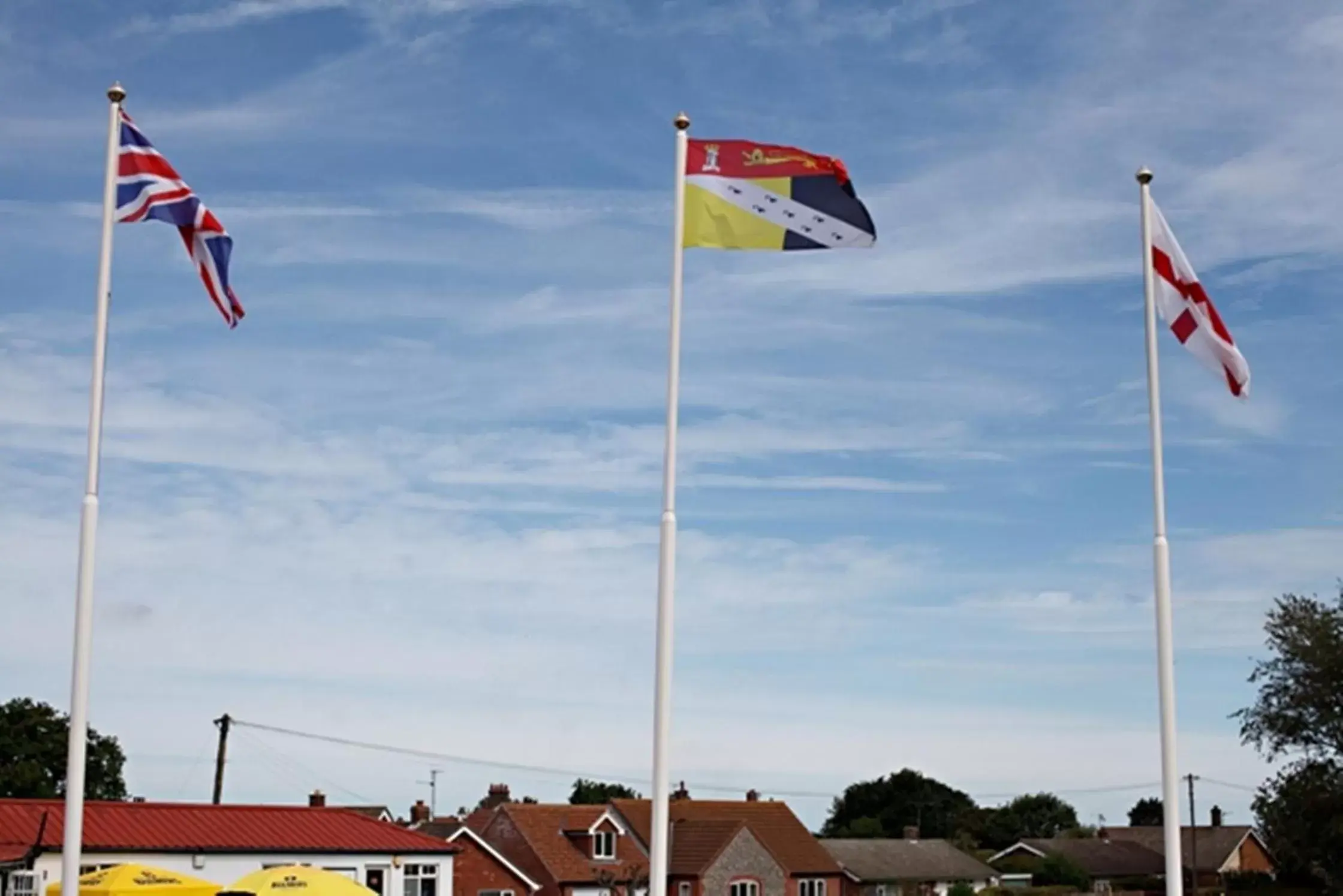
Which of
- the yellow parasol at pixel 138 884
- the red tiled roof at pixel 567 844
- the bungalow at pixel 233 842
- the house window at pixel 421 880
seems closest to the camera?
the yellow parasol at pixel 138 884

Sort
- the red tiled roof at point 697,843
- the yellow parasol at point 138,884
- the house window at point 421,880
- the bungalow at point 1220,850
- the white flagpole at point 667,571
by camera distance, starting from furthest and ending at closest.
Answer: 1. the bungalow at point 1220,850
2. the red tiled roof at point 697,843
3. the house window at point 421,880
4. the yellow parasol at point 138,884
5. the white flagpole at point 667,571

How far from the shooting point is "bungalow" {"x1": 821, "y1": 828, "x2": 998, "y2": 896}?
292ft

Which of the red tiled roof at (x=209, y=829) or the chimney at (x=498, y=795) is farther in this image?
the chimney at (x=498, y=795)

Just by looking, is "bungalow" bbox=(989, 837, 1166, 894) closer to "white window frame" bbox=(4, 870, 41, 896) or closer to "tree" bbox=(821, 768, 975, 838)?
"tree" bbox=(821, 768, 975, 838)

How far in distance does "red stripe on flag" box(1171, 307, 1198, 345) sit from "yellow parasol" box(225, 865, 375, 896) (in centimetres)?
1373

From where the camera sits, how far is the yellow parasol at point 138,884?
86.9 feet

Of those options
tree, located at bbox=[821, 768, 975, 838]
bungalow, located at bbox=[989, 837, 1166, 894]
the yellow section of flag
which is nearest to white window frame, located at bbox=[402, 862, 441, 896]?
the yellow section of flag

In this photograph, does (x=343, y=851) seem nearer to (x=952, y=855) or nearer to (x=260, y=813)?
(x=260, y=813)

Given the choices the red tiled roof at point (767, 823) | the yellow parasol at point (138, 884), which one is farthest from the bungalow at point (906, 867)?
the yellow parasol at point (138, 884)

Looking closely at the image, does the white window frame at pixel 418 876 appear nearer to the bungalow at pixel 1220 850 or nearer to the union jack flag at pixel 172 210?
the union jack flag at pixel 172 210

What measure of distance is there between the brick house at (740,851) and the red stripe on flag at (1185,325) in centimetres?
5530

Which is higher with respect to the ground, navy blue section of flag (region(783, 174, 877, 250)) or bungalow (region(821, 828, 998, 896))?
navy blue section of flag (region(783, 174, 877, 250))

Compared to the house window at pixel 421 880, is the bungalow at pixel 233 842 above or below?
above

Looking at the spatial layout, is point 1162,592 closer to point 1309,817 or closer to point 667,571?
point 667,571
